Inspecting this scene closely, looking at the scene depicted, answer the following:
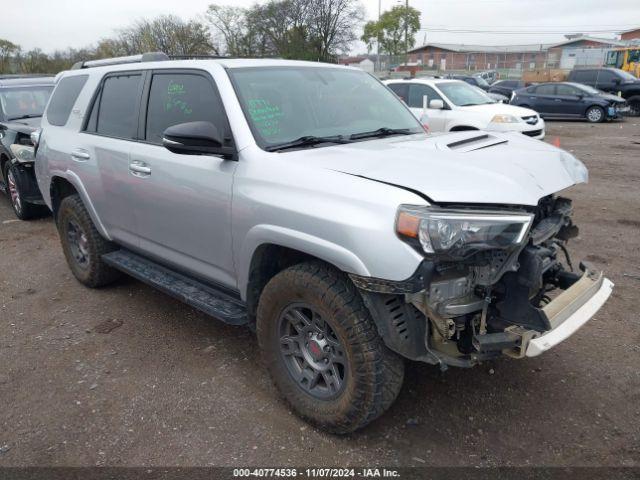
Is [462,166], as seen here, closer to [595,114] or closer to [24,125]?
[24,125]

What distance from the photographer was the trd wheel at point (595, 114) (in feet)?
60.6

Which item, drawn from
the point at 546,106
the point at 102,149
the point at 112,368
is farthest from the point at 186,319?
the point at 546,106

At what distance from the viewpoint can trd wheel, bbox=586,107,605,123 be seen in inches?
728

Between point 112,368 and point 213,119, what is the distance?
73.7 inches

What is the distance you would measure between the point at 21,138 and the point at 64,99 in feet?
9.71

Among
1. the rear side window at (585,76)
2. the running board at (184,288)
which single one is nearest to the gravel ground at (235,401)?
the running board at (184,288)

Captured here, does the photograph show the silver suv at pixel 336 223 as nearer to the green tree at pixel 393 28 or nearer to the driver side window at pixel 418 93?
the driver side window at pixel 418 93

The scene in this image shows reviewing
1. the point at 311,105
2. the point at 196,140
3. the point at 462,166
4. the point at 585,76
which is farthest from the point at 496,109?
the point at 585,76

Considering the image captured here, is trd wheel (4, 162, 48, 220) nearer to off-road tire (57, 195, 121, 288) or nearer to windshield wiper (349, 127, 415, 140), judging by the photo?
off-road tire (57, 195, 121, 288)

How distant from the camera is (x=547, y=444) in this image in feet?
9.03

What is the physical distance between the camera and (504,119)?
10.6 metres

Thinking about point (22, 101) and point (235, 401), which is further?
point (22, 101)

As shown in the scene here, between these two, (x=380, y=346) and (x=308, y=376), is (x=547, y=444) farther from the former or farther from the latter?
(x=308, y=376)

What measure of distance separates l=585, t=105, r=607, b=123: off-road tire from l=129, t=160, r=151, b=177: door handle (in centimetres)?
1891
